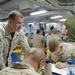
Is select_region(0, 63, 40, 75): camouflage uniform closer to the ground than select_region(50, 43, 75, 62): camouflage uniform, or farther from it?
farther from it

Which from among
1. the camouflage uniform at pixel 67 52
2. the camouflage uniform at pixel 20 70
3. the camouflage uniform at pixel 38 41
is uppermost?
the camouflage uniform at pixel 20 70

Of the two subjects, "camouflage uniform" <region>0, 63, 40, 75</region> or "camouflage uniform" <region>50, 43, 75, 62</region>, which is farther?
"camouflage uniform" <region>50, 43, 75, 62</region>

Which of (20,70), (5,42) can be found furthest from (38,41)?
(20,70)

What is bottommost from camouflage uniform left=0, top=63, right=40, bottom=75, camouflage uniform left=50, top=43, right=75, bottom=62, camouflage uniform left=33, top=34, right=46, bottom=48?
camouflage uniform left=33, top=34, right=46, bottom=48

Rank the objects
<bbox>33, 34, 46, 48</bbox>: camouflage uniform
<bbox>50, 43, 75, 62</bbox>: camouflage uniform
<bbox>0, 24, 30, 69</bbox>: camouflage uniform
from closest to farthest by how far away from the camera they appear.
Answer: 1. <bbox>0, 24, 30, 69</bbox>: camouflage uniform
2. <bbox>50, 43, 75, 62</bbox>: camouflage uniform
3. <bbox>33, 34, 46, 48</bbox>: camouflage uniform

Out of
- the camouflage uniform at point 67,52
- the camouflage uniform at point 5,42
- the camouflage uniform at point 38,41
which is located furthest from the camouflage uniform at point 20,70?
the camouflage uniform at point 38,41

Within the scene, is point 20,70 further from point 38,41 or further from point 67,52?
point 38,41

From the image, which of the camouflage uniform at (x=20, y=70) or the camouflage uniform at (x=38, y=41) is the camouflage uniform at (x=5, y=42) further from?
the camouflage uniform at (x=38, y=41)

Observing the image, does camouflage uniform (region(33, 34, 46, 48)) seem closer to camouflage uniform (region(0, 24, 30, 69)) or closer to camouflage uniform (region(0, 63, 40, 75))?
camouflage uniform (region(0, 24, 30, 69))

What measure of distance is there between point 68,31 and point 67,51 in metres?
0.70

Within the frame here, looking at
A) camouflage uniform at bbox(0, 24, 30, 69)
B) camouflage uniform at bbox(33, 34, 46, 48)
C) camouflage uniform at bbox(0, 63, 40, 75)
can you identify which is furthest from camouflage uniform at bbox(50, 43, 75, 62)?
camouflage uniform at bbox(33, 34, 46, 48)

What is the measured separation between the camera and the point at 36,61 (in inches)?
53.8

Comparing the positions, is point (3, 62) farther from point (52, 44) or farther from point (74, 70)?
point (74, 70)

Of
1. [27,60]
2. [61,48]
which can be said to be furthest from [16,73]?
[61,48]
